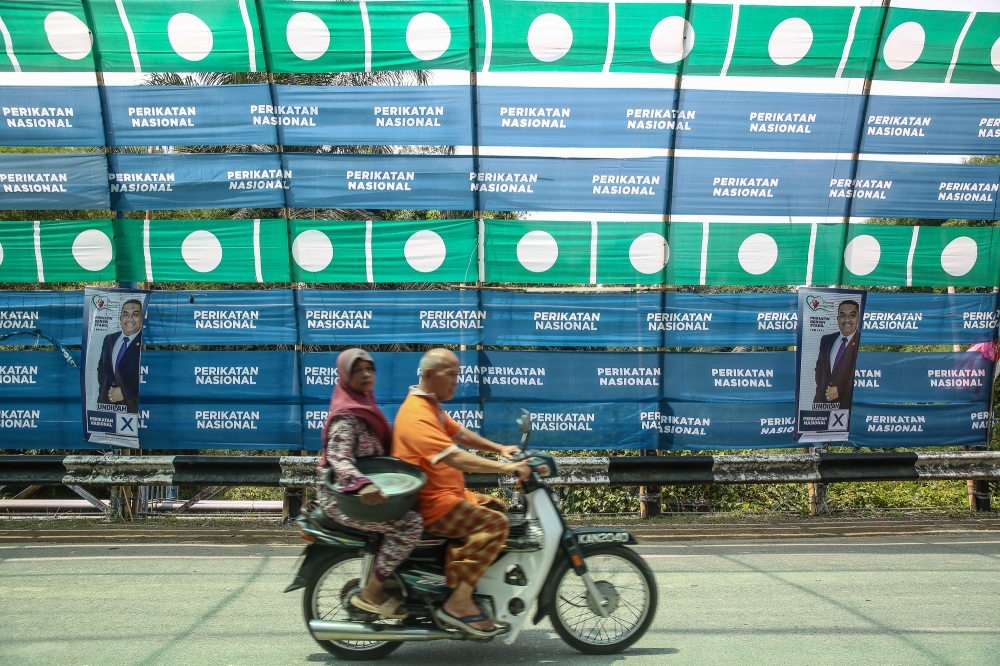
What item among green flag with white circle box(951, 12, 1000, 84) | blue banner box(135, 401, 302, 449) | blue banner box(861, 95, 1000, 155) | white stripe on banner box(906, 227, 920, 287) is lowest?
blue banner box(135, 401, 302, 449)

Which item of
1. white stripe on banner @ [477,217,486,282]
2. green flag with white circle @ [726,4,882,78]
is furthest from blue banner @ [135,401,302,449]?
green flag with white circle @ [726,4,882,78]

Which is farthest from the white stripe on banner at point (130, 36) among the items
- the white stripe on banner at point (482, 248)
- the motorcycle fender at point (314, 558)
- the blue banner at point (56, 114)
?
the motorcycle fender at point (314, 558)

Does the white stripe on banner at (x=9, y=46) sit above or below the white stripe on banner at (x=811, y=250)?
above

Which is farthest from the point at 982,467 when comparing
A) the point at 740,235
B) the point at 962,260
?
the point at 740,235

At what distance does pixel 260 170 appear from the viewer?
8891 mm

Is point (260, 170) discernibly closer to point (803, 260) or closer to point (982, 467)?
point (803, 260)

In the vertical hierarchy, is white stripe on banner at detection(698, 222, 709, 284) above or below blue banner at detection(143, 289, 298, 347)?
above

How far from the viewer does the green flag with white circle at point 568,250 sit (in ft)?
29.6

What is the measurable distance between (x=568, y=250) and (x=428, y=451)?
510 centimetres

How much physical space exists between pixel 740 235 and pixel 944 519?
A: 3.82m

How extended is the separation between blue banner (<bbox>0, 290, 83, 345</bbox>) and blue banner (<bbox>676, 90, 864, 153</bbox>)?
692 centimetres

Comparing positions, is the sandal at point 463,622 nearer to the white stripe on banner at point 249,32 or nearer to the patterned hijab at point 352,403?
the patterned hijab at point 352,403

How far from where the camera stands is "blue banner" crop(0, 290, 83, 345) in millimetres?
8992

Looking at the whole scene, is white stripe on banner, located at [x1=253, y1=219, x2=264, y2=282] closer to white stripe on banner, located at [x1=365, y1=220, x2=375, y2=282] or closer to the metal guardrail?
white stripe on banner, located at [x1=365, y1=220, x2=375, y2=282]
